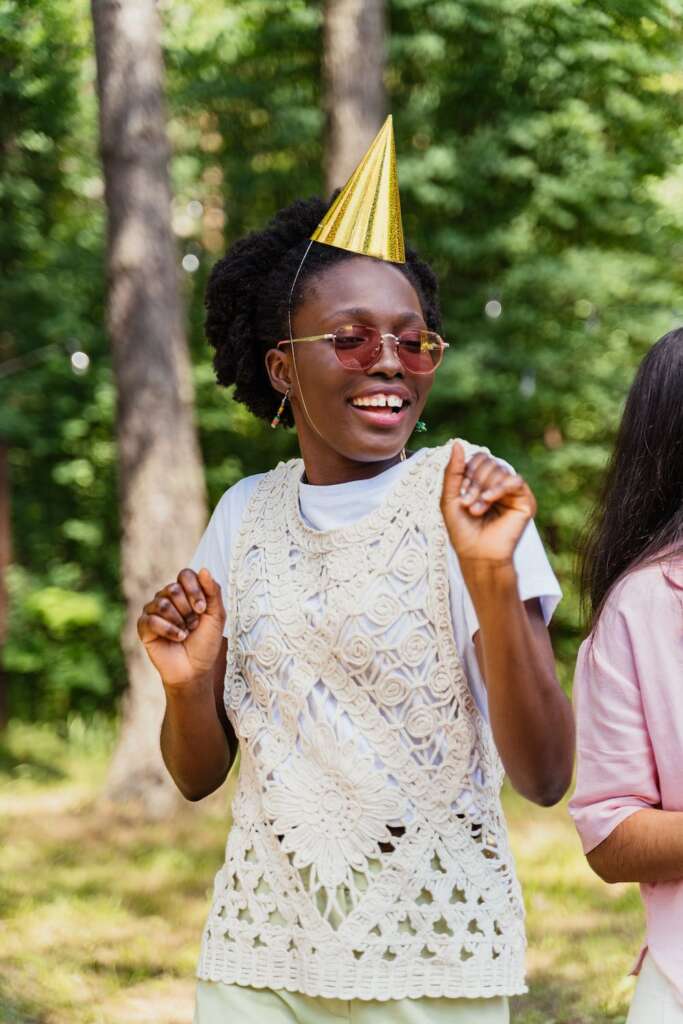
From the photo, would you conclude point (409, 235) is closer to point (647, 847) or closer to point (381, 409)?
point (381, 409)

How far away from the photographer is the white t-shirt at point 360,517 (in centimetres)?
185

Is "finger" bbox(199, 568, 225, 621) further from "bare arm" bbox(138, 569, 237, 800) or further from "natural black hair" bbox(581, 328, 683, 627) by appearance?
"natural black hair" bbox(581, 328, 683, 627)

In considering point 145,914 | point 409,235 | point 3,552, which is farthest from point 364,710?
point 409,235

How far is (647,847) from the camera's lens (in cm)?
194

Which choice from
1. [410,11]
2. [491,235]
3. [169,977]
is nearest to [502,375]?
[491,235]

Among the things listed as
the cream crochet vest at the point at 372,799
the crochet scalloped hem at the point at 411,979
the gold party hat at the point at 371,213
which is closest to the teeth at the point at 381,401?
the cream crochet vest at the point at 372,799

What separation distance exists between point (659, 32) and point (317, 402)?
507 cm

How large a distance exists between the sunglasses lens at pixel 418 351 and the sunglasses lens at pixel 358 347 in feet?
0.14

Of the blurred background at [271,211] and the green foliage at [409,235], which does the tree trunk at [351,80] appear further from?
the green foliage at [409,235]

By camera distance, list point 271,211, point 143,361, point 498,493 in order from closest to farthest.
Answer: point 498,493, point 143,361, point 271,211

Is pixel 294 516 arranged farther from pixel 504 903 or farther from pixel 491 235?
pixel 491 235

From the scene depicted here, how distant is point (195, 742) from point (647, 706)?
0.71 meters

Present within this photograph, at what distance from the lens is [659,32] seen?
21.6ft

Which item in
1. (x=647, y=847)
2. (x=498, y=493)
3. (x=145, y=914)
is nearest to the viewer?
(x=498, y=493)
